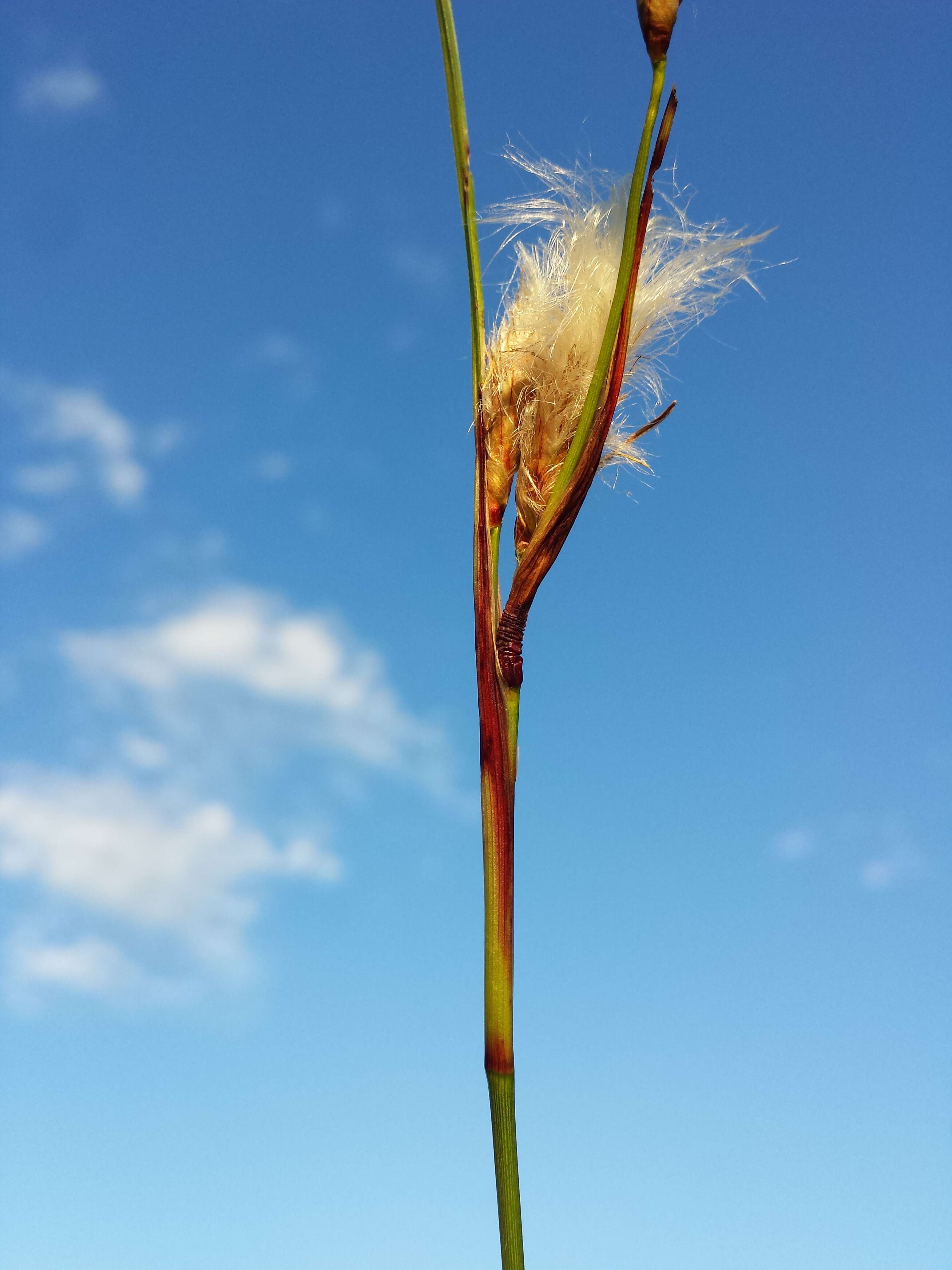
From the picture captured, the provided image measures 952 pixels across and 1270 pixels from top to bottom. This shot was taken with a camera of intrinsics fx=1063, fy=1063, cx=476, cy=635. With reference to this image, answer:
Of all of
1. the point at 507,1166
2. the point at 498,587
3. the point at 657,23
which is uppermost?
the point at 657,23

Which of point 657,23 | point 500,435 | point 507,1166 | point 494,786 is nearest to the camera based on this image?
point 507,1166

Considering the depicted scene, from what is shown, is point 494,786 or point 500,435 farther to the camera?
point 500,435

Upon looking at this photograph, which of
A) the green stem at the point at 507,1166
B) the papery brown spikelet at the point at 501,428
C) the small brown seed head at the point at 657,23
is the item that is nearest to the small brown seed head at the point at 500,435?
the papery brown spikelet at the point at 501,428

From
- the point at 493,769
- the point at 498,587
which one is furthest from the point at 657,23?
the point at 493,769

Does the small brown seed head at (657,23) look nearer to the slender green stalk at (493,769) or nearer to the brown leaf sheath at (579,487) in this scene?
the brown leaf sheath at (579,487)

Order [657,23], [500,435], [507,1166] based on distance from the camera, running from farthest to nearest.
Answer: [500,435], [657,23], [507,1166]

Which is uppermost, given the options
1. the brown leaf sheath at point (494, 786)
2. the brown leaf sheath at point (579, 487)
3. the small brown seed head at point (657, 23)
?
the small brown seed head at point (657, 23)

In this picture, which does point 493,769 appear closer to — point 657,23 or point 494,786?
point 494,786
